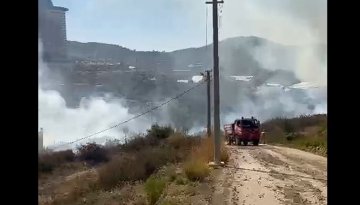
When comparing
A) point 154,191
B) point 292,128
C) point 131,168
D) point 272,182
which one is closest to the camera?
point 154,191

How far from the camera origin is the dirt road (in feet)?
49.9

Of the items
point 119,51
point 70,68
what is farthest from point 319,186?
point 119,51

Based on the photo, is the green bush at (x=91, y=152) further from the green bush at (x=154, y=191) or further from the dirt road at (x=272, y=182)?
the green bush at (x=154, y=191)

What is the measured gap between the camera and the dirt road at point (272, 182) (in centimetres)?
1522

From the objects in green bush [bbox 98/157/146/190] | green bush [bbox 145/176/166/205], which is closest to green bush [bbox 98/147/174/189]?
green bush [bbox 98/157/146/190]

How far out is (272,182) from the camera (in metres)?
18.7

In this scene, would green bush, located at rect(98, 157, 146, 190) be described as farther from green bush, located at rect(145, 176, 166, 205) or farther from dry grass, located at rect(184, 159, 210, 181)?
green bush, located at rect(145, 176, 166, 205)

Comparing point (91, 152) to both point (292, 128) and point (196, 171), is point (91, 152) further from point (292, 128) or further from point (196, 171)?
point (292, 128)

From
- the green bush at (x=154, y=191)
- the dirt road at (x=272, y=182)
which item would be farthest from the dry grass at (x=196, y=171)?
the green bush at (x=154, y=191)

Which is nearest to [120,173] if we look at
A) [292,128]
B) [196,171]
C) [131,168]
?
[131,168]

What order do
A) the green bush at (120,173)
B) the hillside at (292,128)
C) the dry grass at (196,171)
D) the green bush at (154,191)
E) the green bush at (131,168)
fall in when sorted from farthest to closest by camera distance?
1. the hillside at (292,128)
2. the green bush at (131,168)
3. the green bush at (120,173)
4. the dry grass at (196,171)
5. the green bush at (154,191)

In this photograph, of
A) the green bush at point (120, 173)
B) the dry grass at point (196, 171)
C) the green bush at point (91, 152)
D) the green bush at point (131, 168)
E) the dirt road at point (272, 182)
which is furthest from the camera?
the green bush at point (91, 152)

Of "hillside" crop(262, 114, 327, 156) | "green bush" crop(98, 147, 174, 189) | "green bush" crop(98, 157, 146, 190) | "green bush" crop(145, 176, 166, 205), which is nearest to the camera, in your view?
"green bush" crop(145, 176, 166, 205)

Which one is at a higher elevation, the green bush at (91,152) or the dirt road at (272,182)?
the dirt road at (272,182)
